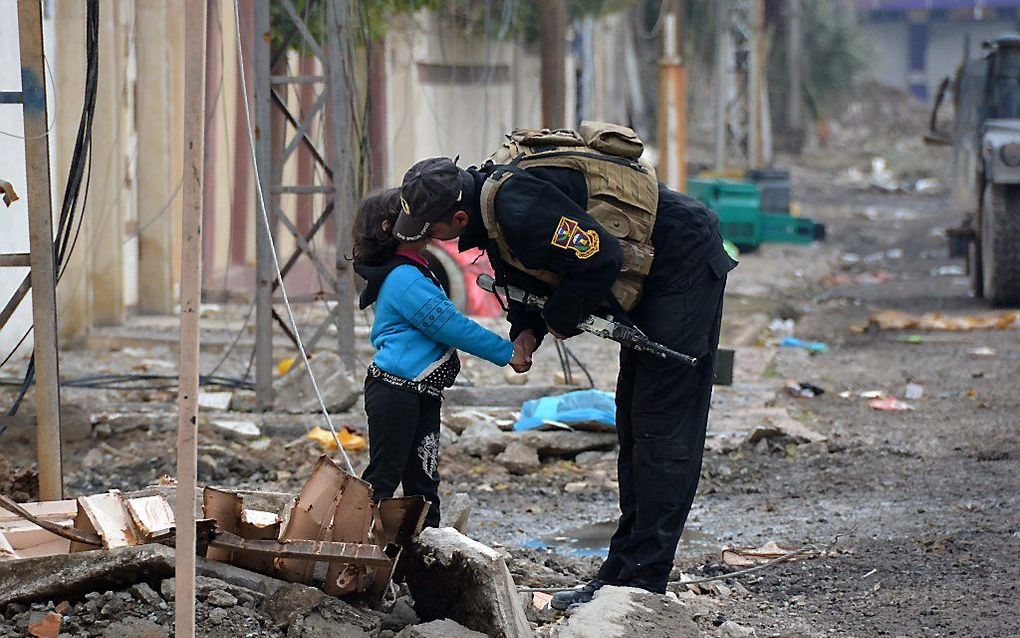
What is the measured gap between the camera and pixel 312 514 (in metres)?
3.94

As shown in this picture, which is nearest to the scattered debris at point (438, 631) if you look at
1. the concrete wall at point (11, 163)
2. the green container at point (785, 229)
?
the concrete wall at point (11, 163)

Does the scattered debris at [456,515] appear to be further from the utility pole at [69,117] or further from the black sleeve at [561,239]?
the utility pole at [69,117]

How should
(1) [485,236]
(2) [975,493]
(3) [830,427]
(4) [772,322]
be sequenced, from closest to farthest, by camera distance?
1. (1) [485,236]
2. (2) [975,493]
3. (3) [830,427]
4. (4) [772,322]

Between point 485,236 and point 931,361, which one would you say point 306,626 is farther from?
point 931,361

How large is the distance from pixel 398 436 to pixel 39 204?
175 cm

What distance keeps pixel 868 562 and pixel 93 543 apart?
2788mm

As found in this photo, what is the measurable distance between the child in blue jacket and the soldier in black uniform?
227 mm

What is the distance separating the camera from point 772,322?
1280 centimetres

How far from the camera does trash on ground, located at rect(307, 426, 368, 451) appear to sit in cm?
718

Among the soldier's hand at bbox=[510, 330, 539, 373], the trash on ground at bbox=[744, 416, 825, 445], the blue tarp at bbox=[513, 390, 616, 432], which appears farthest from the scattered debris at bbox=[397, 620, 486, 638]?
the trash on ground at bbox=[744, 416, 825, 445]

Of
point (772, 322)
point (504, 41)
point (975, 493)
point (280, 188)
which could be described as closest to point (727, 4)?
point (504, 41)

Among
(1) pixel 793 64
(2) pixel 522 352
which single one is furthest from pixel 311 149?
(1) pixel 793 64

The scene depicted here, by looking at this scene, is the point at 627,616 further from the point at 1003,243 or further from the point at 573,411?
the point at 1003,243

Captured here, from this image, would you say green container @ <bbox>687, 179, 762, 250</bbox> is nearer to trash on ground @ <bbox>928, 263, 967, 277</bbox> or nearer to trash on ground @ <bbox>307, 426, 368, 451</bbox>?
trash on ground @ <bbox>928, 263, 967, 277</bbox>
